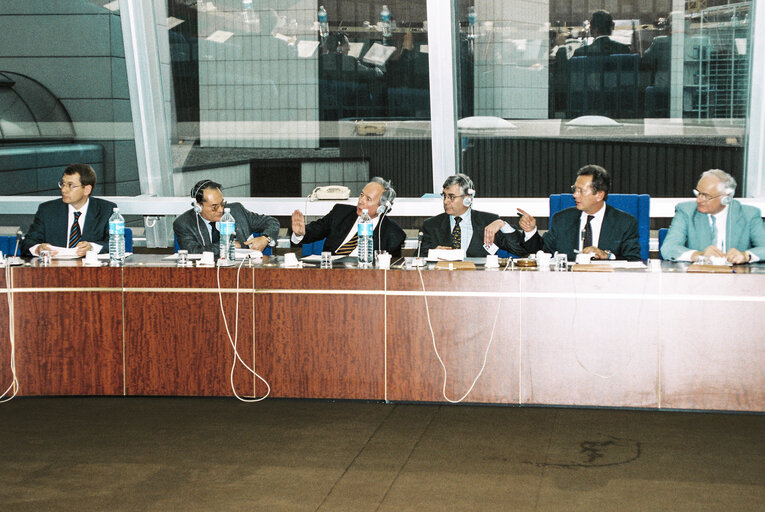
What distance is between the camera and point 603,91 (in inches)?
279

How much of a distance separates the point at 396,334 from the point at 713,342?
4.82 ft

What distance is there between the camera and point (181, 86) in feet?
24.6

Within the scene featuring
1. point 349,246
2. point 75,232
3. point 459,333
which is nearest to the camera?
point 459,333

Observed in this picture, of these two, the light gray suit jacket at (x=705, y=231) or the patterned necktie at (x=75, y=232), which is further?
the patterned necktie at (x=75, y=232)

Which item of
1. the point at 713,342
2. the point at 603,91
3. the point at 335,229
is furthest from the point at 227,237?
the point at 603,91

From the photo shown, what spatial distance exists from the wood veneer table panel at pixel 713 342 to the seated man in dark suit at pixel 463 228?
1.14 m

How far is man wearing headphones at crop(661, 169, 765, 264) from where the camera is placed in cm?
470

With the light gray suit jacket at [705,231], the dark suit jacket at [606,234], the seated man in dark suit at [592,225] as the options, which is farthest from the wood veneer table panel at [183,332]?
the light gray suit jacket at [705,231]

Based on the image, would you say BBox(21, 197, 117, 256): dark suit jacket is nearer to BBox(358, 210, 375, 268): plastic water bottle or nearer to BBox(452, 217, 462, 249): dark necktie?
BBox(358, 210, 375, 268): plastic water bottle

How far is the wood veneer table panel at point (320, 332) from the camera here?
429 centimetres

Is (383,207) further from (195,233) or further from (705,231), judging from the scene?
(705,231)

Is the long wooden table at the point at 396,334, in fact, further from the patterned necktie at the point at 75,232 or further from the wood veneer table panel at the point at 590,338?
the patterned necktie at the point at 75,232

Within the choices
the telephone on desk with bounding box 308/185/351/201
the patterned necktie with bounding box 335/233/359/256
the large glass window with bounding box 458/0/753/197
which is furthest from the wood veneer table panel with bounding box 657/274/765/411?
the large glass window with bounding box 458/0/753/197

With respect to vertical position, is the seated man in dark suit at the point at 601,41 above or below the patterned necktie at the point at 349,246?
above
